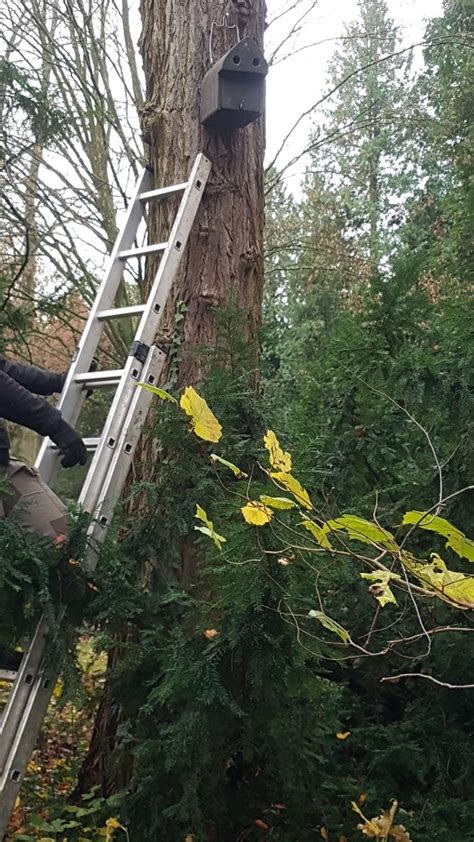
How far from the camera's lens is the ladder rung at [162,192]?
364cm

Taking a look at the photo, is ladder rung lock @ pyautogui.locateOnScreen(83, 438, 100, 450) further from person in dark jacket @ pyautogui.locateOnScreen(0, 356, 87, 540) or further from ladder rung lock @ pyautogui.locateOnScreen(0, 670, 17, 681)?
ladder rung lock @ pyautogui.locateOnScreen(0, 670, 17, 681)

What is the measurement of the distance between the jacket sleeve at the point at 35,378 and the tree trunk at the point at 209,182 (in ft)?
1.65

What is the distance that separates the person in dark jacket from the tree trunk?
1.60ft

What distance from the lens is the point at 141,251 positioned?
3.59m

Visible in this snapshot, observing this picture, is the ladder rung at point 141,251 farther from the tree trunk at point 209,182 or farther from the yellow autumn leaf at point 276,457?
the yellow autumn leaf at point 276,457

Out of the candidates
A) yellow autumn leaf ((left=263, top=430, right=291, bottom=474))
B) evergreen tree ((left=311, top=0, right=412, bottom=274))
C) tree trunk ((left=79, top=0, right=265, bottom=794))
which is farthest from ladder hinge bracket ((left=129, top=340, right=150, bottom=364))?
evergreen tree ((left=311, top=0, right=412, bottom=274))

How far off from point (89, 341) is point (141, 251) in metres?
0.47

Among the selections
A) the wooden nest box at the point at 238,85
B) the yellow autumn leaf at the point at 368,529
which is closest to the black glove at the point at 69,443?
the wooden nest box at the point at 238,85

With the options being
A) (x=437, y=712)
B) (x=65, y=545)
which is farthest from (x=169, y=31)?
(x=437, y=712)

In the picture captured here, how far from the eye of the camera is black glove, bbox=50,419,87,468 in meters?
3.15

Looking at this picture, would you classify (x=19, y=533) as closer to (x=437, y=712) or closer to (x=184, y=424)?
(x=184, y=424)

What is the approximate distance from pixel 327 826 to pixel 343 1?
32.9ft

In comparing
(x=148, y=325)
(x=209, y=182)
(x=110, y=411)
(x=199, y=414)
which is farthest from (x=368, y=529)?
(x=209, y=182)

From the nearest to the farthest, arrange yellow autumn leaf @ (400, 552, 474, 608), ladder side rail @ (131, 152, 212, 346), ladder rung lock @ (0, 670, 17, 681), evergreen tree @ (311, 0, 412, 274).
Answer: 1. yellow autumn leaf @ (400, 552, 474, 608)
2. ladder rung lock @ (0, 670, 17, 681)
3. ladder side rail @ (131, 152, 212, 346)
4. evergreen tree @ (311, 0, 412, 274)
